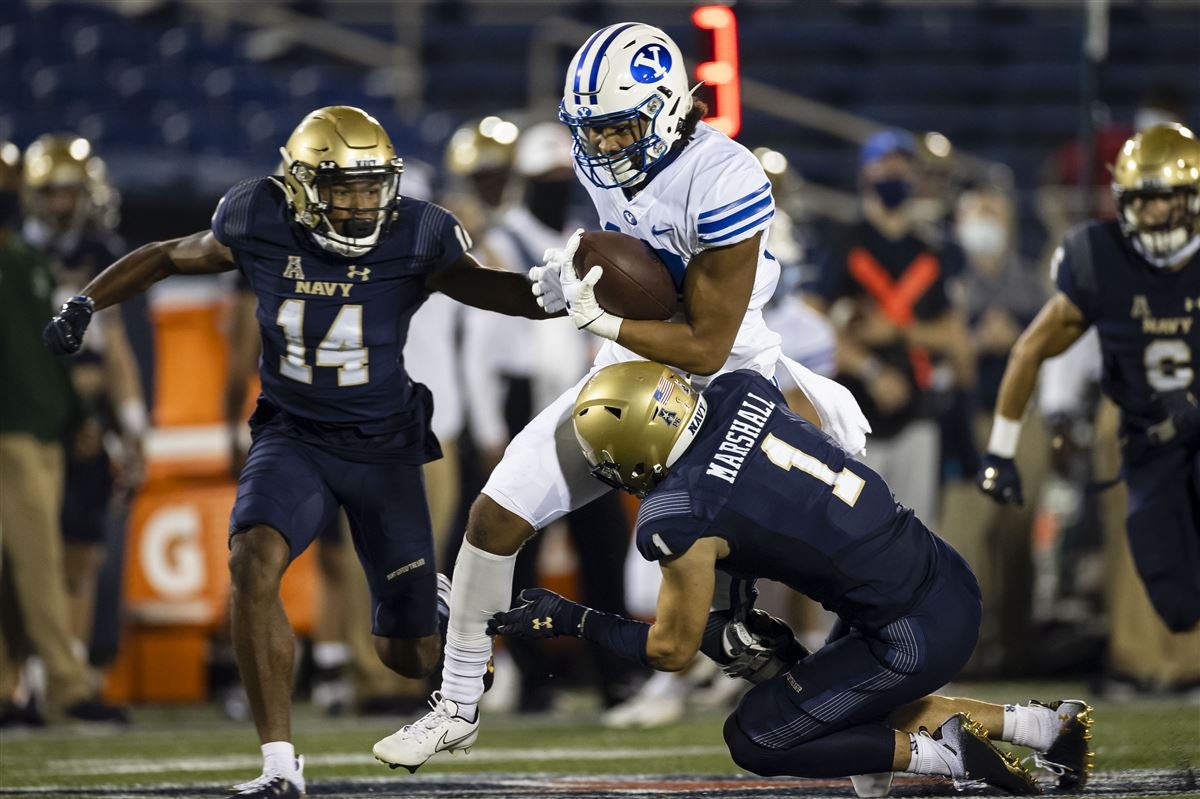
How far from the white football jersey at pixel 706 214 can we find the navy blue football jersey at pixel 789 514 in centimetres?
41

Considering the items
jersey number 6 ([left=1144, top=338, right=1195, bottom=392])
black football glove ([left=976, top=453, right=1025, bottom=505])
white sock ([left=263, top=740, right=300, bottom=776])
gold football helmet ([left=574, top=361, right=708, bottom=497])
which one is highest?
gold football helmet ([left=574, top=361, right=708, bottom=497])

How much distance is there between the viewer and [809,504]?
3668 mm

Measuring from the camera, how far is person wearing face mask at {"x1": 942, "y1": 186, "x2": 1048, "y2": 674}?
750cm

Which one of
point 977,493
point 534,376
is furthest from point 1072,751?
point 977,493

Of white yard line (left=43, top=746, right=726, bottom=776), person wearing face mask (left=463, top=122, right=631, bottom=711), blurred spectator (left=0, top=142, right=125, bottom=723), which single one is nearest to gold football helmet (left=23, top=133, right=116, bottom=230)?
blurred spectator (left=0, top=142, right=125, bottom=723)

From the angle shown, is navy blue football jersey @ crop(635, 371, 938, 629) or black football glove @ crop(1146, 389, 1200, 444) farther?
black football glove @ crop(1146, 389, 1200, 444)

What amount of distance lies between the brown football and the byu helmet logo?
1.14 ft

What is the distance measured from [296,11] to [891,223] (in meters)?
6.46

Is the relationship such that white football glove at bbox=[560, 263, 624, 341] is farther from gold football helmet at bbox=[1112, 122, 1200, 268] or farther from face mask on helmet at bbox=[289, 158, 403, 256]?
gold football helmet at bbox=[1112, 122, 1200, 268]

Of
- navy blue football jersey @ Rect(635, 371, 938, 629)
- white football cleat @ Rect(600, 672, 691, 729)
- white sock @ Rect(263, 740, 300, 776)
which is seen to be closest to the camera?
navy blue football jersey @ Rect(635, 371, 938, 629)

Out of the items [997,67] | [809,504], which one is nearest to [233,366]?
[809,504]

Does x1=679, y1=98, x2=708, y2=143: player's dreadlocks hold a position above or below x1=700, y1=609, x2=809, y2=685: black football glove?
above

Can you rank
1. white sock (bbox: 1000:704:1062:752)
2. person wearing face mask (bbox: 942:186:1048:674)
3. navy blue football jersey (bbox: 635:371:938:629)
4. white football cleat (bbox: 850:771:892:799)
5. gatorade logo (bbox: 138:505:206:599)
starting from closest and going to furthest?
navy blue football jersey (bbox: 635:371:938:629) → white football cleat (bbox: 850:771:892:799) → white sock (bbox: 1000:704:1062:752) → gatorade logo (bbox: 138:505:206:599) → person wearing face mask (bbox: 942:186:1048:674)

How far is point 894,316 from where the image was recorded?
270 inches
